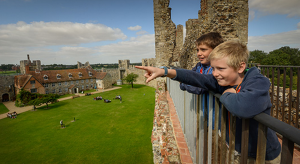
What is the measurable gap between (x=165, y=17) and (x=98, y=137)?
12520 millimetres

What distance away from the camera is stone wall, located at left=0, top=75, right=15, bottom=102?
30445mm

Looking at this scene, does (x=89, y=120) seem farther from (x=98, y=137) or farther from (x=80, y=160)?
(x=80, y=160)

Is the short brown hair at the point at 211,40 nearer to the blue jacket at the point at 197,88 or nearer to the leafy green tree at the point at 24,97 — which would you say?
the blue jacket at the point at 197,88

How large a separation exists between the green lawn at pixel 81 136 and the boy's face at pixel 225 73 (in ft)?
35.4

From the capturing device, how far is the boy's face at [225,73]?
1410mm

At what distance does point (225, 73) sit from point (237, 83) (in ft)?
0.66

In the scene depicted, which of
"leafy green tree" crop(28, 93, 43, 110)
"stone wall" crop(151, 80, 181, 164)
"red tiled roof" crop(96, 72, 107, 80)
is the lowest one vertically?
"leafy green tree" crop(28, 93, 43, 110)

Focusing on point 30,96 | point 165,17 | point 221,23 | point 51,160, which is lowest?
point 51,160

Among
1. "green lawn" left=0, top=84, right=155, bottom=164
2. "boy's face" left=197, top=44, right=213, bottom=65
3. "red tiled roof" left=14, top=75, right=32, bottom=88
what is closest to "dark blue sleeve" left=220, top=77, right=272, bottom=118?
"boy's face" left=197, top=44, right=213, bottom=65

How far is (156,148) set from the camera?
5086 mm

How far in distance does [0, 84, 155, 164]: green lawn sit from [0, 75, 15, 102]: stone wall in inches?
555

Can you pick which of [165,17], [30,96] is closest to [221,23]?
[165,17]

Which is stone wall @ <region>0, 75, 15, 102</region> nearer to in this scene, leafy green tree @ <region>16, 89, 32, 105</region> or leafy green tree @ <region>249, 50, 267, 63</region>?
leafy green tree @ <region>16, 89, 32, 105</region>

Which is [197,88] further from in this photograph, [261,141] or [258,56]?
[258,56]
